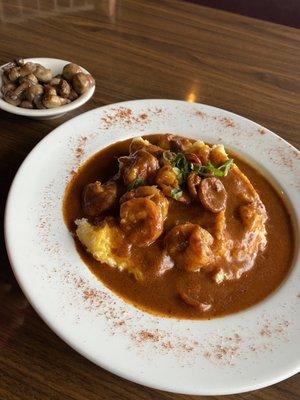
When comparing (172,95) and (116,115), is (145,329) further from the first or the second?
(172,95)

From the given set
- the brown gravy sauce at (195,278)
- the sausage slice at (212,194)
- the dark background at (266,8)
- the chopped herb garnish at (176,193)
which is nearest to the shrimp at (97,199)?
the brown gravy sauce at (195,278)

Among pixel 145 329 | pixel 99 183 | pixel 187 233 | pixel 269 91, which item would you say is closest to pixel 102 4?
pixel 269 91

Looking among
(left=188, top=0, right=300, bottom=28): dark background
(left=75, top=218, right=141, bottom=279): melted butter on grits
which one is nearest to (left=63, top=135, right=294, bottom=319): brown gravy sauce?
(left=75, top=218, right=141, bottom=279): melted butter on grits

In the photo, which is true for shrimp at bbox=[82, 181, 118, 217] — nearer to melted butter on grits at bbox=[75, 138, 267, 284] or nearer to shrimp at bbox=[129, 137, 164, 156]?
melted butter on grits at bbox=[75, 138, 267, 284]

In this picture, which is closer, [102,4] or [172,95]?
[172,95]

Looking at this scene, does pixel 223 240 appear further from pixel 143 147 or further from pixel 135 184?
pixel 143 147

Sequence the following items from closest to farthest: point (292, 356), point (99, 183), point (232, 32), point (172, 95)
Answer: point (292, 356)
point (99, 183)
point (172, 95)
point (232, 32)

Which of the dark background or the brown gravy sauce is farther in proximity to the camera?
the dark background
